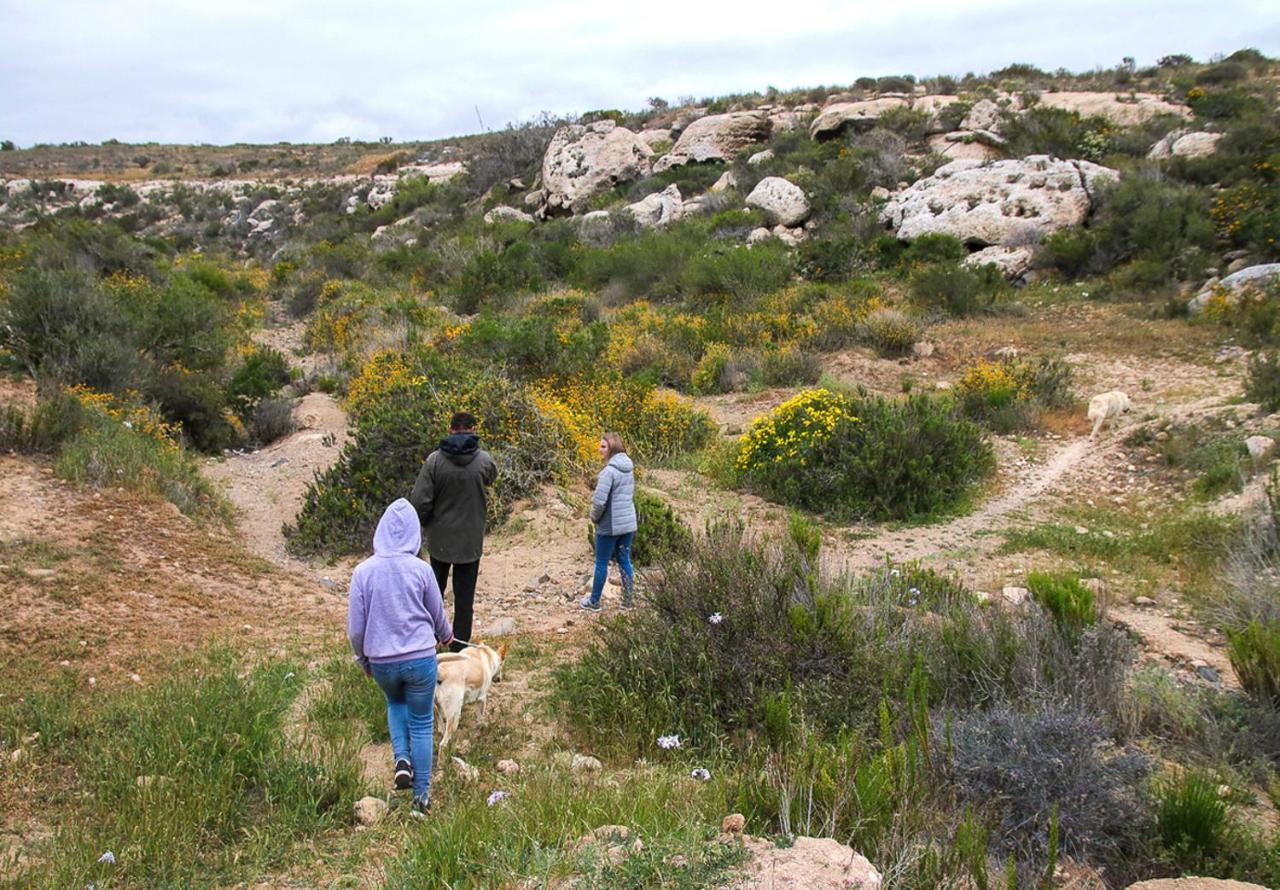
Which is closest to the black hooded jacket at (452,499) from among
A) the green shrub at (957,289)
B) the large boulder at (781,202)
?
the green shrub at (957,289)

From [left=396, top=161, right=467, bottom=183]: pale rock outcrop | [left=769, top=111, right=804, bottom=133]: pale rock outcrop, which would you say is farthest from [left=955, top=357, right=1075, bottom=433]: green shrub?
[left=396, top=161, right=467, bottom=183]: pale rock outcrop

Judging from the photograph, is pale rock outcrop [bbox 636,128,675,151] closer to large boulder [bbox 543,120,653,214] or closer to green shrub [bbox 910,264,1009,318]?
large boulder [bbox 543,120,653,214]

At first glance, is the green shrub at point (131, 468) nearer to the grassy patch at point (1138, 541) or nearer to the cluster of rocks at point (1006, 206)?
the grassy patch at point (1138, 541)

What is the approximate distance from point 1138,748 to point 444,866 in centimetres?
311

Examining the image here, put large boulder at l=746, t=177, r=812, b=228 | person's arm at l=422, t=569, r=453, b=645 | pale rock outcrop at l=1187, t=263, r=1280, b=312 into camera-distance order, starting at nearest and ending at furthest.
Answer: person's arm at l=422, t=569, r=453, b=645 → pale rock outcrop at l=1187, t=263, r=1280, b=312 → large boulder at l=746, t=177, r=812, b=228

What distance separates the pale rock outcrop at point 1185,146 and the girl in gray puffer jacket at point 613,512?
19333mm

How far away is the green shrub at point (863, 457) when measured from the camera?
824cm

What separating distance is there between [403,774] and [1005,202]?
18.2m

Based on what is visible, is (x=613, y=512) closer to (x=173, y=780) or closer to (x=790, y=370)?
(x=173, y=780)

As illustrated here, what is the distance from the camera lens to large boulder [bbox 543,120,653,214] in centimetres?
2770

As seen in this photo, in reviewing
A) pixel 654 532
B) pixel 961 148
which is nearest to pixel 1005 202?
pixel 961 148

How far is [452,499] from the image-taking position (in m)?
4.99

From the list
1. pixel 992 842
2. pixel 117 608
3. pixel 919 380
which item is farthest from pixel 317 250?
pixel 992 842

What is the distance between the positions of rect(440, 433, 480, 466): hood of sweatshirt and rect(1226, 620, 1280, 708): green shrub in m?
4.23
